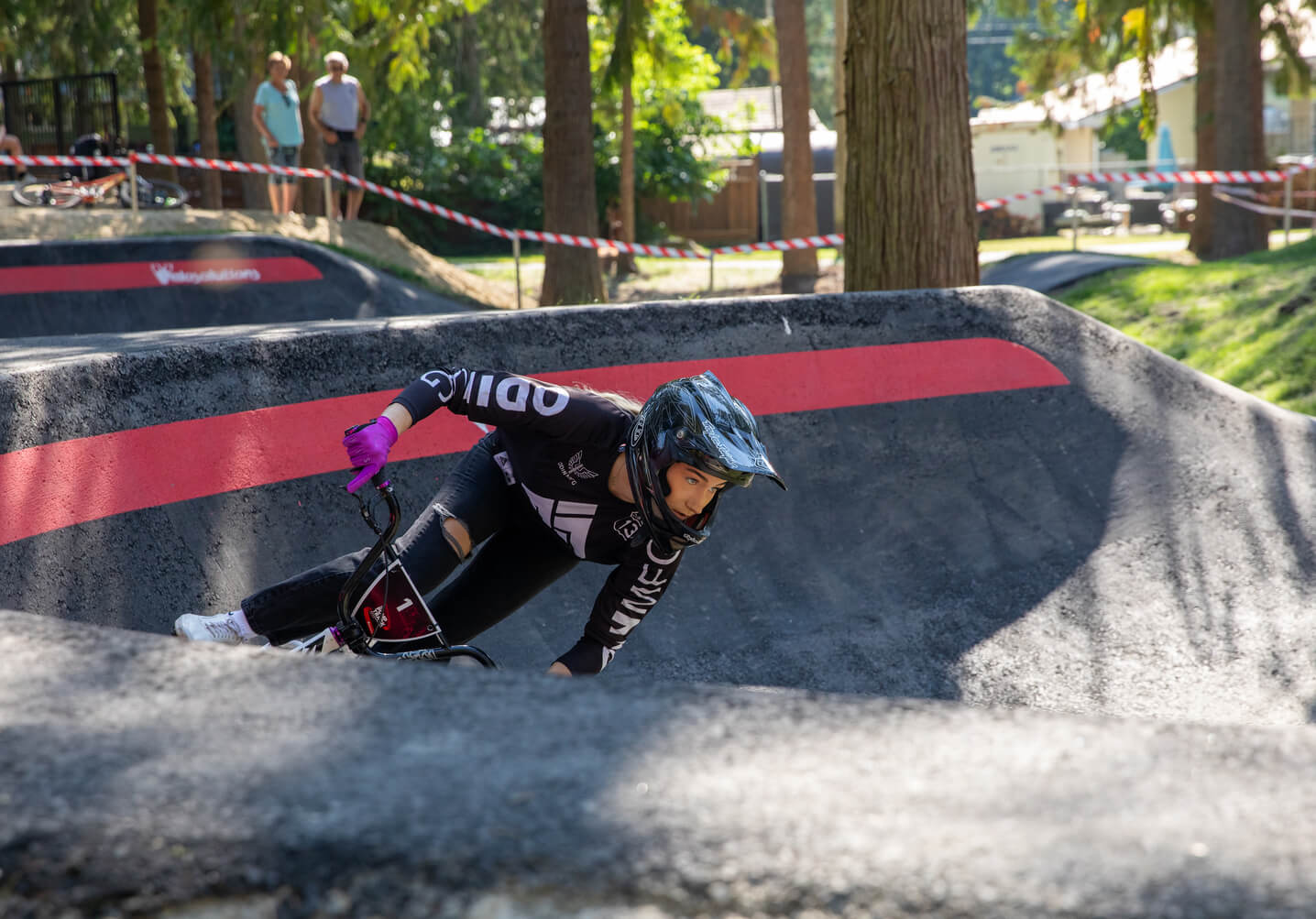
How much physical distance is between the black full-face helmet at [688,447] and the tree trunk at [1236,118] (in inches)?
651

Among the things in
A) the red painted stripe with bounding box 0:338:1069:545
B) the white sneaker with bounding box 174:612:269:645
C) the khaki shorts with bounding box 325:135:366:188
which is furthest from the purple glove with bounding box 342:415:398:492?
the khaki shorts with bounding box 325:135:366:188

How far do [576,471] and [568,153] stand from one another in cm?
1080

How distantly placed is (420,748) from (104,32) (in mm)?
23791

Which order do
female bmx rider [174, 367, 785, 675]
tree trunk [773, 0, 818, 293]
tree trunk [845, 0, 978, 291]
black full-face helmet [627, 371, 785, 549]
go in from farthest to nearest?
tree trunk [773, 0, 818, 293] < tree trunk [845, 0, 978, 291] < female bmx rider [174, 367, 785, 675] < black full-face helmet [627, 371, 785, 549]

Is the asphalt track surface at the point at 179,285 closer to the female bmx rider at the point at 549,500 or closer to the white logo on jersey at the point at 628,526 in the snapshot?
the female bmx rider at the point at 549,500

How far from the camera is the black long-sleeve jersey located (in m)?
4.14

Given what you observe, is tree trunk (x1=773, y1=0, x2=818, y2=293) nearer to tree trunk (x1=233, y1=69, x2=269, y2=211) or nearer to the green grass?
the green grass

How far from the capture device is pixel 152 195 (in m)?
18.0

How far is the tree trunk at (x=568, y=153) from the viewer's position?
13.9m

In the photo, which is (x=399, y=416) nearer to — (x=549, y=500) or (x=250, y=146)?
(x=549, y=500)

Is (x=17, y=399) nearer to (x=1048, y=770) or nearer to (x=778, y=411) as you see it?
(x=778, y=411)

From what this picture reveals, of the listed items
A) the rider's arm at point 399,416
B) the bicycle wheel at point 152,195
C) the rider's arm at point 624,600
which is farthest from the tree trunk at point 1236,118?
the rider's arm at point 399,416

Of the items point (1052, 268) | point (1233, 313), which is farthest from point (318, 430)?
point (1052, 268)

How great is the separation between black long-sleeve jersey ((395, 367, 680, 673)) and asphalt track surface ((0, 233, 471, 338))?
8403 millimetres
